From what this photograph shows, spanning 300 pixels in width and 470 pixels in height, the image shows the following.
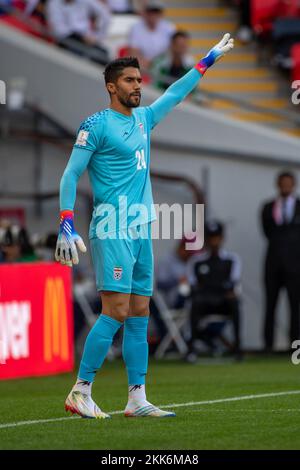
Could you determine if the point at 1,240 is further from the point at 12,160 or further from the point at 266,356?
Answer: the point at 266,356

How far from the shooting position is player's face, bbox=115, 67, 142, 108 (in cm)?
855

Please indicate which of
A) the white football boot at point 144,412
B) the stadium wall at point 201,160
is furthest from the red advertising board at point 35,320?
the white football boot at point 144,412

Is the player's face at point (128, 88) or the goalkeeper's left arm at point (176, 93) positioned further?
the goalkeeper's left arm at point (176, 93)

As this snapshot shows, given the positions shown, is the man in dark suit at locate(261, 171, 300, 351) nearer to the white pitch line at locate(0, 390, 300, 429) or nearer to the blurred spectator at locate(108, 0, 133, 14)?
the blurred spectator at locate(108, 0, 133, 14)

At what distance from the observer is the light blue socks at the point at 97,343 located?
8438 mm

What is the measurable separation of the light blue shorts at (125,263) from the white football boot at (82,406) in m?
0.70

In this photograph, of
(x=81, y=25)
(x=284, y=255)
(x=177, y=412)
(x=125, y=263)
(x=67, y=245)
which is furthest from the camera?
(x=81, y=25)

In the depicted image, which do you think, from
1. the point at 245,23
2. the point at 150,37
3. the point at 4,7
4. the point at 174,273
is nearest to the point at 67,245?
the point at 174,273

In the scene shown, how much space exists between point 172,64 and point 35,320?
5.92m

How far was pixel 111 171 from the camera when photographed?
852 cm

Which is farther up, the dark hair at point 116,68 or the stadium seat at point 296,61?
the stadium seat at point 296,61

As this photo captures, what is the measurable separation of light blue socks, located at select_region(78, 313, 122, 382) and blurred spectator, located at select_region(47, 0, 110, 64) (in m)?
10.4

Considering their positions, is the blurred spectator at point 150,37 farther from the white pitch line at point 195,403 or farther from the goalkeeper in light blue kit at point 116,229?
the goalkeeper in light blue kit at point 116,229

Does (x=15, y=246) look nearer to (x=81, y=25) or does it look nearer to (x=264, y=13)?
(x=81, y=25)
